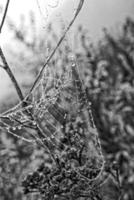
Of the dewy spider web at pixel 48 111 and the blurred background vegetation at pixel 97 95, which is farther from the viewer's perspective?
the blurred background vegetation at pixel 97 95

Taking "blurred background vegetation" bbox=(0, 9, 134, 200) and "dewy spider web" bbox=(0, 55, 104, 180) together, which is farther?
"blurred background vegetation" bbox=(0, 9, 134, 200)

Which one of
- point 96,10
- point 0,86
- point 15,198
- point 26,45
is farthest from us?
point 96,10

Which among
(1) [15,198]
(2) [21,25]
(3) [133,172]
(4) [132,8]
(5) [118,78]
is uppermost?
(4) [132,8]

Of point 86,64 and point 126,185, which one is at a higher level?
point 86,64

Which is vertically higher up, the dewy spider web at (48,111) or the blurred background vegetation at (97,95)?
the blurred background vegetation at (97,95)

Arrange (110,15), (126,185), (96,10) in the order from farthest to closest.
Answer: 1. (110,15)
2. (96,10)
3. (126,185)

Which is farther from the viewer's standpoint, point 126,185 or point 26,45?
point 26,45

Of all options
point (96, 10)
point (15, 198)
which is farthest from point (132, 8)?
point (15, 198)

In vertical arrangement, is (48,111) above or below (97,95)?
below

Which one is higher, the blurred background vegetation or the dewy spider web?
the blurred background vegetation

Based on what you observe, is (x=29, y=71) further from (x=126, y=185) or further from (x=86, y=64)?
(x=126, y=185)

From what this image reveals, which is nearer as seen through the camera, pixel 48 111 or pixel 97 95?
pixel 48 111
